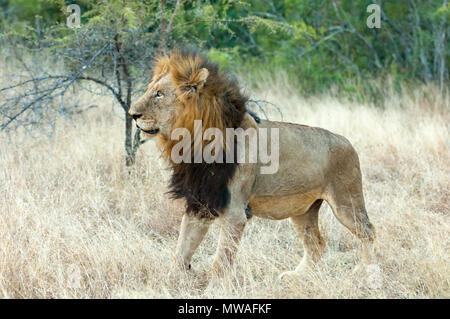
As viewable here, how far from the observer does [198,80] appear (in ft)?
12.3

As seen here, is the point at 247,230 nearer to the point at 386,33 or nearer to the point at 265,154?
the point at 265,154

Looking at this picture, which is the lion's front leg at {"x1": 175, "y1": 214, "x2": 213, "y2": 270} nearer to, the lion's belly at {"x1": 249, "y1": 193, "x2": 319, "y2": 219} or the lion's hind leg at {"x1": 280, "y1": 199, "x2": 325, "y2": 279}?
the lion's belly at {"x1": 249, "y1": 193, "x2": 319, "y2": 219}

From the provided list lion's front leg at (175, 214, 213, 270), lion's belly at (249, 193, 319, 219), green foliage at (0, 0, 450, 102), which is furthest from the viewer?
green foliage at (0, 0, 450, 102)

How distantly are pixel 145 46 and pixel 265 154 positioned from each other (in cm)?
286

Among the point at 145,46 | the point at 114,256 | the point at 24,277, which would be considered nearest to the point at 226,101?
the point at 114,256

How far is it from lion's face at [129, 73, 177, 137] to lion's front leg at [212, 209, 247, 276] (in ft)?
2.23

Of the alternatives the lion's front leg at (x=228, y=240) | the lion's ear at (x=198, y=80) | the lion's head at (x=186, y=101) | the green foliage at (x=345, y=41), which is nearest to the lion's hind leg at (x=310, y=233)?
the lion's front leg at (x=228, y=240)

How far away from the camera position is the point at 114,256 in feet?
13.5

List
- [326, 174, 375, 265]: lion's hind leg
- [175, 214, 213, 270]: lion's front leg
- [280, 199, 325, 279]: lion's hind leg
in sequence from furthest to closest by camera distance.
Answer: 1. [280, 199, 325, 279]: lion's hind leg
2. [326, 174, 375, 265]: lion's hind leg
3. [175, 214, 213, 270]: lion's front leg

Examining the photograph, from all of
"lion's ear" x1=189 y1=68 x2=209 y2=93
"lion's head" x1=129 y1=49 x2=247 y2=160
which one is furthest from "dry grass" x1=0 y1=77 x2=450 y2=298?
"lion's ear" x1=189 y1=68 x2=209 y2=93

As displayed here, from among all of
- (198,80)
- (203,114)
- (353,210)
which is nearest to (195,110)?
(203,114)

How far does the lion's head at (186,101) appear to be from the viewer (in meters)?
3.77

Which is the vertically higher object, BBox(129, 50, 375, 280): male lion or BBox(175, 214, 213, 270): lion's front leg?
BBox(129, 50, 375, 280): male lion

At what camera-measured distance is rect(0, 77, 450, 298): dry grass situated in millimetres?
3865
